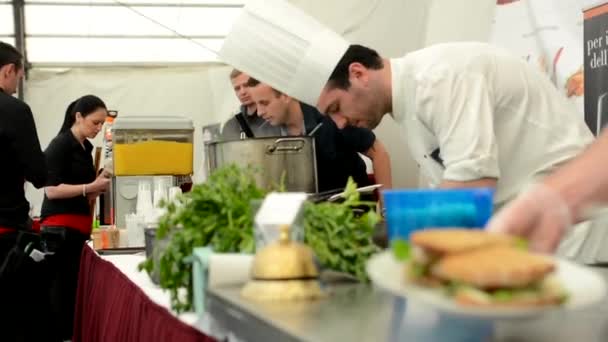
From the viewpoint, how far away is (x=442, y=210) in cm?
86

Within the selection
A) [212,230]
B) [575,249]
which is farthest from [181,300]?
[575,249]

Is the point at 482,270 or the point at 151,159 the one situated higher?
the point at 151,159

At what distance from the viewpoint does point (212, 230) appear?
1272 millimetres

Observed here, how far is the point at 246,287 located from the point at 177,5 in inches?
276

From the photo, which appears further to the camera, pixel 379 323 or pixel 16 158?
pixel 16 158

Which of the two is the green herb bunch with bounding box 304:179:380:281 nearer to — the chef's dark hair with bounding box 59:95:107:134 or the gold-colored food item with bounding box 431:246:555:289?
the gold-colored food item with bounding box 431:246:555:289

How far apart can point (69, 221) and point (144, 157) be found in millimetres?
1100

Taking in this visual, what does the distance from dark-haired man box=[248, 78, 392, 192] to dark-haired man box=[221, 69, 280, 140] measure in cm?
13

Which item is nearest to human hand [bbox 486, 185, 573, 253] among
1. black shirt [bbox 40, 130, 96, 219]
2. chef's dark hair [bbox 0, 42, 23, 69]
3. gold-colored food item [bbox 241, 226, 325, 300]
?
gold-colored food item [bbox 241, 226, 325, 300]

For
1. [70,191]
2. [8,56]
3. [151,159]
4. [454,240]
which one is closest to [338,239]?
[454,240]

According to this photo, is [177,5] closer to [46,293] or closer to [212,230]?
[46,293]

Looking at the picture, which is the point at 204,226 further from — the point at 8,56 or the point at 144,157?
the point at 8,56

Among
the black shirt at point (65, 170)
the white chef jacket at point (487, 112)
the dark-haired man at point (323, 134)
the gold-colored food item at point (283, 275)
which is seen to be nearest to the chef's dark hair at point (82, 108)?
the black shirt at point (65, 170)

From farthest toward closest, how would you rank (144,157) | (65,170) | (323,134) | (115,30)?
(115,30) → (65,170) → (144,157) → (323,134)
